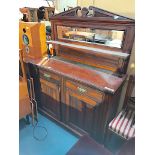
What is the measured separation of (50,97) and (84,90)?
61cm

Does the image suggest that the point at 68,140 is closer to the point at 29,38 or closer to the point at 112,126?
the point at 112,126

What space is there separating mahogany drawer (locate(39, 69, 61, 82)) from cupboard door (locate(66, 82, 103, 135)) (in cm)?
18

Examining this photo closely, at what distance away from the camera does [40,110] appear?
84.9 inches

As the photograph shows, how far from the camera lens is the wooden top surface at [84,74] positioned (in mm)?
1294

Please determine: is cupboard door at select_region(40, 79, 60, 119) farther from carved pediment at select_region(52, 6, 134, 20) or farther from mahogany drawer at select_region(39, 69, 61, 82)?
carved pediment at select_region(52, 6, 134, 20)

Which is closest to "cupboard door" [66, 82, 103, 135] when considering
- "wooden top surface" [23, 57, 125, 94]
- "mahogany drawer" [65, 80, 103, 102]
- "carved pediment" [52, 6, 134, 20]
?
"mahogany drawer" [65, 80, 103, 102]

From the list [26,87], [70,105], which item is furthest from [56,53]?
[70,105]

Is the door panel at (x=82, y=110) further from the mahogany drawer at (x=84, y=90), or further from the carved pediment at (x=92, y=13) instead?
the carved pediment at (x=92, y=13)

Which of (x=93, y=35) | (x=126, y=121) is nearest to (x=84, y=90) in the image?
(x=126, y=121)

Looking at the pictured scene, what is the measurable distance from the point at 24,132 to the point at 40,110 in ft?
1.21

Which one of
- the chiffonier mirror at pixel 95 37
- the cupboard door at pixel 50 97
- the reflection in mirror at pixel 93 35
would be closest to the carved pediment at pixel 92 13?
the chiffonier mirror at pixel 95 37

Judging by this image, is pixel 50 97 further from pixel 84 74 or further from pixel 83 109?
pixel 84 74

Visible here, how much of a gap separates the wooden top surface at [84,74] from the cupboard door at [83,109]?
5.3 inches
